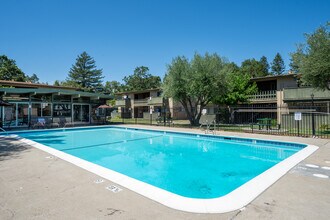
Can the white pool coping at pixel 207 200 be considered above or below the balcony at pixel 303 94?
below

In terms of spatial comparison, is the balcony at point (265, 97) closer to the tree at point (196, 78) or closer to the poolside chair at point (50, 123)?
the tree at point (196, 78)

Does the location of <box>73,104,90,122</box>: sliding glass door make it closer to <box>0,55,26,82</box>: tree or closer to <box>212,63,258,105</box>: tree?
<box>212,63,258,105</box>: tree

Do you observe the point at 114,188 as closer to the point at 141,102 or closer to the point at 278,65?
the point at 141,102

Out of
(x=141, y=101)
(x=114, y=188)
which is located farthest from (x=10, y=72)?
(x=114, y=188)

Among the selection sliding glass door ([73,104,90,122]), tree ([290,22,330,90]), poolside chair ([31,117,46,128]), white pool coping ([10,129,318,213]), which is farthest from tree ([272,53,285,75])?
white pool coping ([10,129,318,213])

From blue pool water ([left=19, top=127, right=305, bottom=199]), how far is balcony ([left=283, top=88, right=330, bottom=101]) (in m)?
10.4

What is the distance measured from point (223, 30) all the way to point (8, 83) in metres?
28.2

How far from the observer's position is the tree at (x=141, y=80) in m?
64.9

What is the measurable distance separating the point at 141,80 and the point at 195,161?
5904 centimetres

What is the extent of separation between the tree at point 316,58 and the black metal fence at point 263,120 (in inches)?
89.5

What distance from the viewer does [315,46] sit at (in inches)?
532

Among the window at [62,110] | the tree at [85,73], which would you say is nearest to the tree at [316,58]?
the window at [62,110]

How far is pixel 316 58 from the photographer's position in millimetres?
13227

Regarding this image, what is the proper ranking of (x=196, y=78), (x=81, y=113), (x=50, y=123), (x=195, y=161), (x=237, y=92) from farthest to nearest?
(x=81, y=113) → (x=237, y=92) → (x=50, y=123) → (x=196, y=78) → (x=195, y=161)
